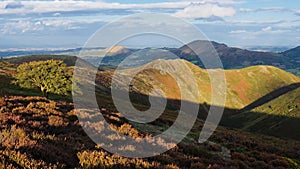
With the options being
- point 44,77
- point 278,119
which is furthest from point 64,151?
point 278,119

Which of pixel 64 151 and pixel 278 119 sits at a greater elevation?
pixel 64 151

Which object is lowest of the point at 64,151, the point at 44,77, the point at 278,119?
the point at 278,119

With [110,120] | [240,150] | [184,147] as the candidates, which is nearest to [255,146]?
[240,150]

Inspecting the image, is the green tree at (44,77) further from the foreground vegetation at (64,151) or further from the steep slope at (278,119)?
the steep slope at (278,119)

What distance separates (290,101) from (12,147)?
594 ft

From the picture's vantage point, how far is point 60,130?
1692 cm

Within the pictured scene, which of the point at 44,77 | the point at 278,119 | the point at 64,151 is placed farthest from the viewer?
the point at 278,119

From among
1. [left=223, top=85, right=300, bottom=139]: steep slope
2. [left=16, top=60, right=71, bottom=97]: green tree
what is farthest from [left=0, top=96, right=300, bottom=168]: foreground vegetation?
[left=223, top=85, right=300, bottom=139]: steep slope

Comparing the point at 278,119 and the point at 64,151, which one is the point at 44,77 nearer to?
the point at 64,151

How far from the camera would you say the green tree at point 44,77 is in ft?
180

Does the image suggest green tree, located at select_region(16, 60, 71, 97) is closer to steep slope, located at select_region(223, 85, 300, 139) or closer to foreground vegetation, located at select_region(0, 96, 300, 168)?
foreground vegetation, located at select_region(0, 96, 300, 168)

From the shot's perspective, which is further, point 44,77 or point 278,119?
point 278,119

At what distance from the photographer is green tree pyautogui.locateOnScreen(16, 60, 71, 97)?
180 feet

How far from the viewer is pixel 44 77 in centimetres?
5528
